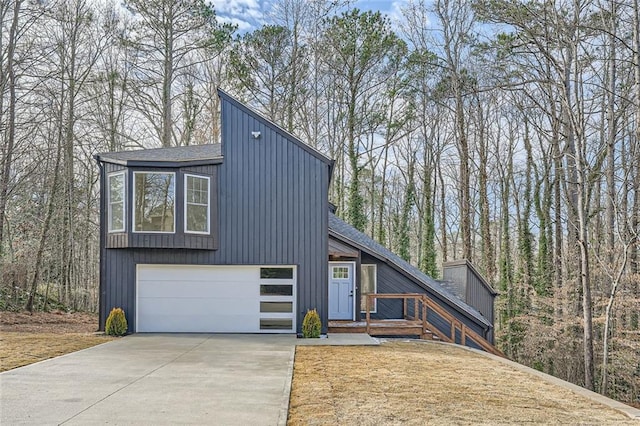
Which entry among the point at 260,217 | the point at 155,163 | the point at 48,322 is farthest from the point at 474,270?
the point at 48,322

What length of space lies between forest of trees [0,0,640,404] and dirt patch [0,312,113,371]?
1.61 meters

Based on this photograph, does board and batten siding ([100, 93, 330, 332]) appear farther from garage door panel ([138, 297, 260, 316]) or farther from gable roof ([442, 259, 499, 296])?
gable roof ([442, 259, 499, 296])

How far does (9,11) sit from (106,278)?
31.7 feet

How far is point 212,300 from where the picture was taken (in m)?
12.2

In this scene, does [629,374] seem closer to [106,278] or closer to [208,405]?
[208,405]

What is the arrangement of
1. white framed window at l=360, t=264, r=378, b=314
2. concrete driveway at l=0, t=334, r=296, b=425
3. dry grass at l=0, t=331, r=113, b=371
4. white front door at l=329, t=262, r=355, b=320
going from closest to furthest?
1. concrete driveway at l=0, t=334, r=296, b=425
2. dry grass at l=0, t=331, r=113, b=371
3. white front door at l=329, t=262, r=355, b=320
4. white framed window at l=360, t=264, r=378, b=314

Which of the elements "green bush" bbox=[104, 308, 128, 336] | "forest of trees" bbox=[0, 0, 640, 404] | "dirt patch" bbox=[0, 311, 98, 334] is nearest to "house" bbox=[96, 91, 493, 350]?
"green bush" bbox=[104, 308, 128, 336]

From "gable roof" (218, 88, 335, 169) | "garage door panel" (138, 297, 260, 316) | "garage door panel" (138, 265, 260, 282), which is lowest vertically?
"garage door panel" (138, 297, 260, 316)

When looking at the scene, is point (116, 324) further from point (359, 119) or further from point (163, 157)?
point (359, 119)

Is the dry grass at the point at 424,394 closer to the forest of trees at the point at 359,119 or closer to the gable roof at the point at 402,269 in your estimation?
the gable roof at the point at 402,269

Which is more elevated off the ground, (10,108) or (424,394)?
(10,108)

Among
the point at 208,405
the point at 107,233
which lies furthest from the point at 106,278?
the point at 208,405

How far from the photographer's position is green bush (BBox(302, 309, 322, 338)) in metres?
11.4

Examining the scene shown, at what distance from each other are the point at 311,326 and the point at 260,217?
9.49 ft
